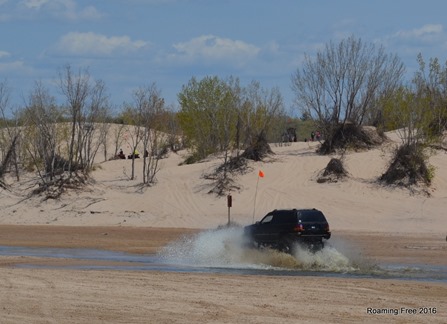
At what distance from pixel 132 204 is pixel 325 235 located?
27.1 meters

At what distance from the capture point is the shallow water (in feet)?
89.8

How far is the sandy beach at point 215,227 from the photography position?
17.7m

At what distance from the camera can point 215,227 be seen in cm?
4619

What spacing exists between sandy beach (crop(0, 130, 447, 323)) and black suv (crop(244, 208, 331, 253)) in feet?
6.57

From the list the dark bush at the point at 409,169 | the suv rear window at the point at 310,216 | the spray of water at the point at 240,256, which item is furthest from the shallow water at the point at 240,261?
the dark bush at the point at 409,169

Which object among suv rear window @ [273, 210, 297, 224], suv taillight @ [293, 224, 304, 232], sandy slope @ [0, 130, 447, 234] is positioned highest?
suv rear window @ [273, 210, 297, 224]

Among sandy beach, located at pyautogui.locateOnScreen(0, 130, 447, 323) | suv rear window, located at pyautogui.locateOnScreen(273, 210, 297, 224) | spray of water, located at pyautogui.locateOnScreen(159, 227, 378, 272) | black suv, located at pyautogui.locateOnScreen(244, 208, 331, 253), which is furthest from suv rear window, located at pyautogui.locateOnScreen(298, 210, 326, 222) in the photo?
sandy beach, located at pyautogui.locateOnScreen(0, 130, 447, 323)

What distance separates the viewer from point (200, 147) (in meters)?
69.0

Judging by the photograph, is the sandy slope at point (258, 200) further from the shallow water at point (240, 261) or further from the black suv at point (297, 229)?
the black suv at point (297, 229)

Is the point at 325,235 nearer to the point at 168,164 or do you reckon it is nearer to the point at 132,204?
the point at 132,204

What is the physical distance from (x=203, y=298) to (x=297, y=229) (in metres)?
9.65

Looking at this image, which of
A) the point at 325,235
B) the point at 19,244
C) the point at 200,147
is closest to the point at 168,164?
the point at 200,147

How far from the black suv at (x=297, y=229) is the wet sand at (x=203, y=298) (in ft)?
11.9

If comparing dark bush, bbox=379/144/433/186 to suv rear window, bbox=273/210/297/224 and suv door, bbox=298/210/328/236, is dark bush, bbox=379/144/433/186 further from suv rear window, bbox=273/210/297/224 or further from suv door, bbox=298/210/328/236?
suv door, bbox=298/210/328/236
